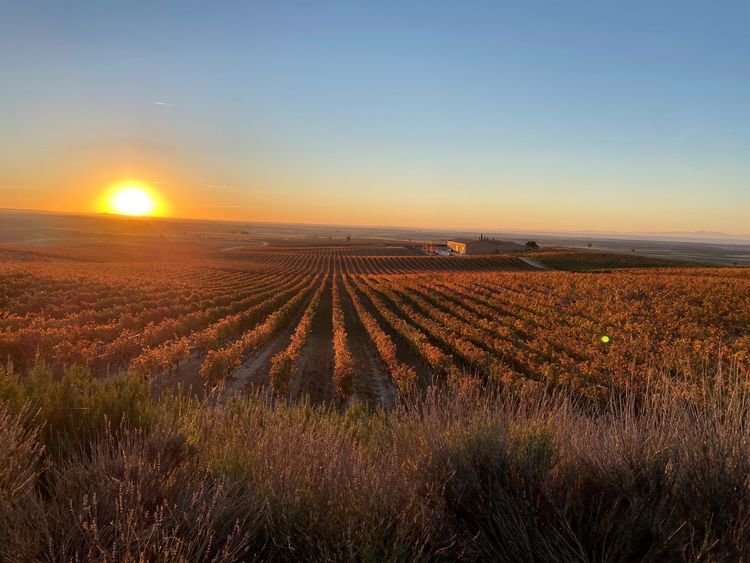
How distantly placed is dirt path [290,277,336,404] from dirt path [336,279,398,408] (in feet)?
3.10

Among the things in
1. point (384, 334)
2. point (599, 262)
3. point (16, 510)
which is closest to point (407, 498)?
point (16, 510)

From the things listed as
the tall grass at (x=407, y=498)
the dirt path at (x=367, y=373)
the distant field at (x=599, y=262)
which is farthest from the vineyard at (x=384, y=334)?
the distant field at (x=599, y=262)

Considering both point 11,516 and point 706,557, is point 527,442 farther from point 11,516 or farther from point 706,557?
point 11,516

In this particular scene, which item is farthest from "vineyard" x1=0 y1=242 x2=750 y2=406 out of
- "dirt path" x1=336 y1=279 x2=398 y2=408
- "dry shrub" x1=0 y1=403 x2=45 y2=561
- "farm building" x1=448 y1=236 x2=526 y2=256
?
"farm building" x1=448 y1=236 x2=526 y2=256

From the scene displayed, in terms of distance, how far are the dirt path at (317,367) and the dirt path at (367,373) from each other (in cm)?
95

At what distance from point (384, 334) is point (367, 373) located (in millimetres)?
5181

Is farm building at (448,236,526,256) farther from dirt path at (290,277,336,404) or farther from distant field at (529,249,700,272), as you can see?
dirt path at (290,277,336,404)

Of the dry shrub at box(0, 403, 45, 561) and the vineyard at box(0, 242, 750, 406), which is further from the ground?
the dry shrub at box(0, 403, 45, 561)

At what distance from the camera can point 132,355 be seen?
52.5 ft

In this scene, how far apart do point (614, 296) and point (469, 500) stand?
28065 millimetres

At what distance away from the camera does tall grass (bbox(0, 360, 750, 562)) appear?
2.99 metres

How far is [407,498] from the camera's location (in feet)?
12.1

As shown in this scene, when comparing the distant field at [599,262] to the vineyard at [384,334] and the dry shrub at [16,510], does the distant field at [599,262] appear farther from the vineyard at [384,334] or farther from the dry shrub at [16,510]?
the dry shrub at [16,510]

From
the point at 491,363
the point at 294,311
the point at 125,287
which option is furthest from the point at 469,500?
the point at 125,287
